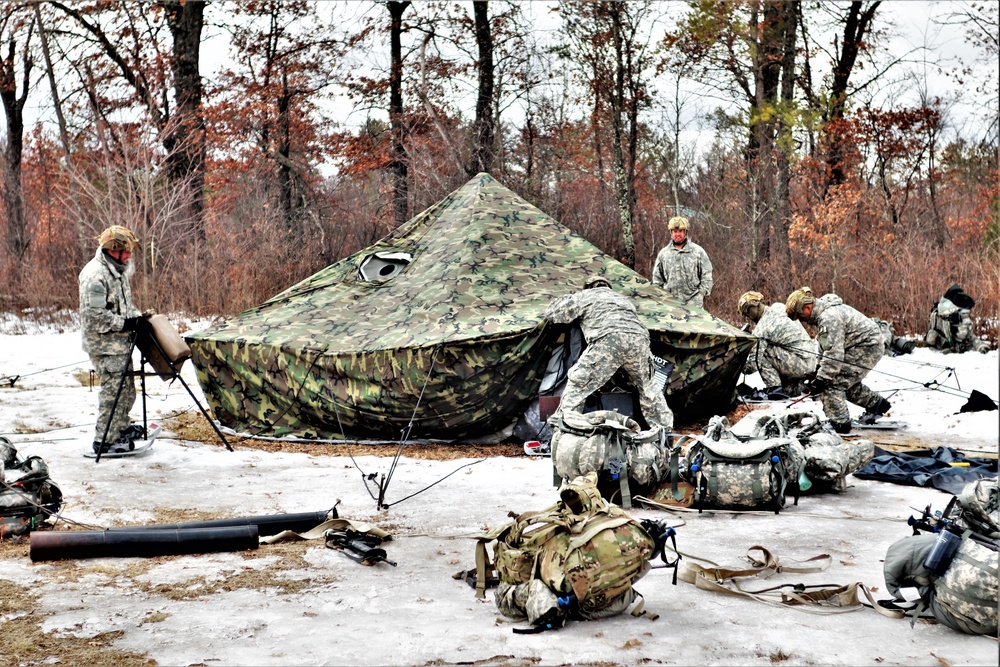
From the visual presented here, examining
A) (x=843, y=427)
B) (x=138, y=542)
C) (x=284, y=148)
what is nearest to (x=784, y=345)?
(x=843, y=427)

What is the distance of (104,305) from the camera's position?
788 centimetres

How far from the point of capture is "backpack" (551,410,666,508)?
6059 millimetres

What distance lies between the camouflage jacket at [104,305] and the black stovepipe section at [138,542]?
121 inches

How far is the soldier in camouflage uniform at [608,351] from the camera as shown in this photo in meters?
7.47

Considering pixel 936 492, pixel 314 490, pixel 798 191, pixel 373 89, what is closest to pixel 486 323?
pixel 314 490

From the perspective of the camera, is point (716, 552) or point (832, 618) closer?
point (832, 618)

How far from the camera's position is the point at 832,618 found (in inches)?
159

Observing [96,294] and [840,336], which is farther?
[840,336]

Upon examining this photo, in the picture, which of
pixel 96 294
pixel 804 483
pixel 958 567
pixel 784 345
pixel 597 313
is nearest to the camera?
pixel 958 567

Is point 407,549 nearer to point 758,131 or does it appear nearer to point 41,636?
point 41,636

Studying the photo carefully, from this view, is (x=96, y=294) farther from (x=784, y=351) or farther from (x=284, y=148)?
(x=284, y=148)

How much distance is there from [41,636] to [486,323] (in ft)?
15.8

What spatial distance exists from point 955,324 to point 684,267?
3.86 metres

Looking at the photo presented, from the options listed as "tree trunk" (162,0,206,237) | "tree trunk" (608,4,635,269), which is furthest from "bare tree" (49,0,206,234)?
"tree trunk" (608,4,635,269)
